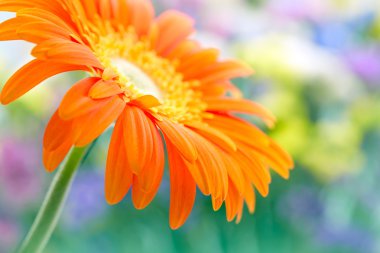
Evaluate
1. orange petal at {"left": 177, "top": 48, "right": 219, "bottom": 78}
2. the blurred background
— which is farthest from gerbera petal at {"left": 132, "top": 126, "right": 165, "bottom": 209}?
the blurred background

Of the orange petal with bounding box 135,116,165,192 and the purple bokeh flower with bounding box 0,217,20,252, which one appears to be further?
the purple bokeh flower with bounding box 0,217,20,252

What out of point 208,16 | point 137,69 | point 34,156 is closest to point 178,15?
point 137,69

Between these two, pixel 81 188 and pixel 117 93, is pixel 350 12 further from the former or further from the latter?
pixel 117 93

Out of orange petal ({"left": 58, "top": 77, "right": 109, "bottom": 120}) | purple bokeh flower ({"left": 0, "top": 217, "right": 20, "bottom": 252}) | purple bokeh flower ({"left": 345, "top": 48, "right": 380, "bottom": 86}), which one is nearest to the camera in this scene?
orange petal ({"left": 58, "top": 77, "right": 109, "bottom": 120})

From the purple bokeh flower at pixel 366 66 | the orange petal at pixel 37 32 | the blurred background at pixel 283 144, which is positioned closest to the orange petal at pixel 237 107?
the orange petal at pixel 37 32

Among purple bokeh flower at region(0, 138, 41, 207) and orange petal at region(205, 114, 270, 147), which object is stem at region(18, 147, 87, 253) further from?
Result: purple bokeh flower at region(0, 138, 41, 207)
